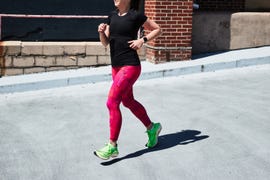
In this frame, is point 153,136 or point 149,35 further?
point 153,136

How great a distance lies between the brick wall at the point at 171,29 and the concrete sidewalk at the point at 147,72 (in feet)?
0.77

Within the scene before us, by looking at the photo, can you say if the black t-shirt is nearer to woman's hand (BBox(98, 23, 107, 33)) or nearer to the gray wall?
woman's hand (BBox(98, 23, 107, 33))

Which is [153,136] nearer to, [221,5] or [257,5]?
[221,5]

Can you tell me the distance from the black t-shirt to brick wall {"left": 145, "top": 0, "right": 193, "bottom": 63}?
4673mm

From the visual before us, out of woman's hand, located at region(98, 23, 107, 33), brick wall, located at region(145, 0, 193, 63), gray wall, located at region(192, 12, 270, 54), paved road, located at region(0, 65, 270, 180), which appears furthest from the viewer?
gray wall, located at region(192, 12, 270, 54)

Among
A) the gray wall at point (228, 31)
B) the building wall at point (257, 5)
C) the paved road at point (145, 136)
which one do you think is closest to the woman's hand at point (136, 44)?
the paved road at point (145, 136)

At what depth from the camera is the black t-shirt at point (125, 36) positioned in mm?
5078

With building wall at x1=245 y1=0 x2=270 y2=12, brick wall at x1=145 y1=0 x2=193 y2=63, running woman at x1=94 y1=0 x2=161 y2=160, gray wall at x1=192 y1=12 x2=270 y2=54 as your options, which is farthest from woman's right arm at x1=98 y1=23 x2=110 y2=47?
building wall at x1=245 y1=0 x2=270 y2=12

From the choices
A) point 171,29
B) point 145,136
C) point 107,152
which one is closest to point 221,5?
point 171,29

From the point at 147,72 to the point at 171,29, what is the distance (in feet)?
4.57

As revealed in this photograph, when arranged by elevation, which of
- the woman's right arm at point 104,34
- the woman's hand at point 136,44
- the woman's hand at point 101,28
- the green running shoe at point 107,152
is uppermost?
the woman's hand at point 101,28

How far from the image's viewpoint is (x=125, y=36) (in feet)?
16.7

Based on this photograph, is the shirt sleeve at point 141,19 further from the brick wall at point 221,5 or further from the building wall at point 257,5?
the building wall at point 257,5

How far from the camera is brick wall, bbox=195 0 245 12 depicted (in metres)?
11.6
